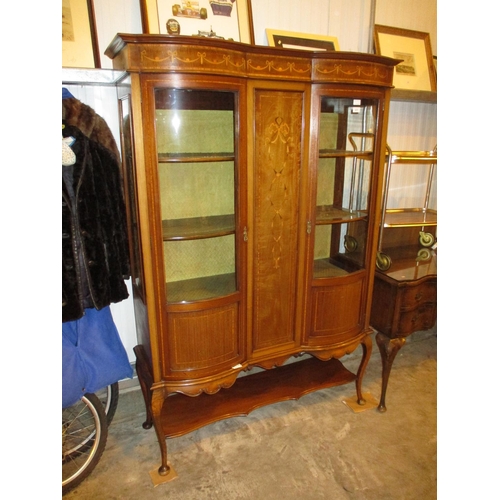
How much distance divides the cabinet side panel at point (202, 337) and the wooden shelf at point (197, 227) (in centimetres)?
35

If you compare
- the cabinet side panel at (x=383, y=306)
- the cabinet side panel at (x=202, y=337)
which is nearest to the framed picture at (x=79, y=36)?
the cabinet side panel at (x=202, y=337)

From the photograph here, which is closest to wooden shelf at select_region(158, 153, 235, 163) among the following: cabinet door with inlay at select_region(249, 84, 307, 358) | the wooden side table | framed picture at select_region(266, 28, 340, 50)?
cabinet door with inlay at select_region(249, 84, 307, 358)

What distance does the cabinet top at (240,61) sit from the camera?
137cm

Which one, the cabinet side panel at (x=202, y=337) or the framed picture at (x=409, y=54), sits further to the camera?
the framed picture at (x=409, y=54)

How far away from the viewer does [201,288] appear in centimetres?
186

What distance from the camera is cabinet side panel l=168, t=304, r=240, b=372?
1.71 m

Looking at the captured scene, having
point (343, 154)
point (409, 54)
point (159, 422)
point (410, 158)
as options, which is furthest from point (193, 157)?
point (409, 54)

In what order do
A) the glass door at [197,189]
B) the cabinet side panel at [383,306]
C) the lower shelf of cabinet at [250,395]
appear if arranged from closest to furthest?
the glass door at [197,189] < the lower shelf of cabinet at [250,395] < the cabinet side panel at [383,306]

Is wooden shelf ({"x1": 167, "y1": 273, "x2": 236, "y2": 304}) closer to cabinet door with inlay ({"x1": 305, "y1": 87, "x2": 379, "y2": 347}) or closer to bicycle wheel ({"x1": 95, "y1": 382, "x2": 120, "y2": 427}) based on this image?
cabinet door with inlay ({"x1": 305, "y1": 87, "x2": 379, "y2": 347})

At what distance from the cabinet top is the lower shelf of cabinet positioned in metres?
1.68

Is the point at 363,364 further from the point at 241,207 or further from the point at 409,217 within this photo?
the point at 241,207

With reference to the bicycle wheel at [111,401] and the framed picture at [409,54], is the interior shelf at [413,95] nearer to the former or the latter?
the framed picture at [409,54]

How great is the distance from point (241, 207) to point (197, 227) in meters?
0.25
